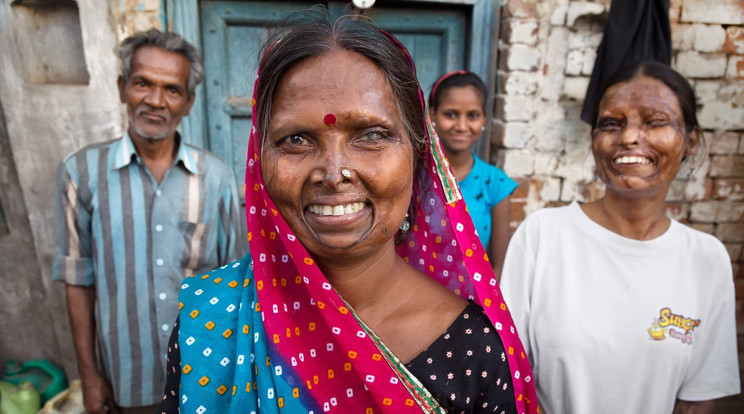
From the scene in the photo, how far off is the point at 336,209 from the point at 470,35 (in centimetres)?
236

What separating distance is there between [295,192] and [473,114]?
6.00 ft

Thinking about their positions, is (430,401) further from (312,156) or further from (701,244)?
(701,244)

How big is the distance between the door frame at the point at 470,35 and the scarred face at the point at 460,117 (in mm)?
460

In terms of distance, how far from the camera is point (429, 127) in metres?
1.27

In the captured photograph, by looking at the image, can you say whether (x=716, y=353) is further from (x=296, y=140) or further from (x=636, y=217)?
(x=296, y=140)

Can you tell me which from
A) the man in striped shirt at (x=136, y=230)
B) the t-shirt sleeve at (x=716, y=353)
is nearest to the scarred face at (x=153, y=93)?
the man in striped shirt at (x=136, y=230)

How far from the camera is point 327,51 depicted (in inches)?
43.3

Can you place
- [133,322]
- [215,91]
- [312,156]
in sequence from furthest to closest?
[215,91]
[133,322]
[312,156]

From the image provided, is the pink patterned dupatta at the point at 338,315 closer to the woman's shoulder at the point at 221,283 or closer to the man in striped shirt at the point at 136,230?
the woman's shoulder at the point at 221,283

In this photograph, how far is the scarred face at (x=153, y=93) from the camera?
7.19 ft

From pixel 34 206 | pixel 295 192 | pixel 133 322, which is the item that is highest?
pixel 295 192

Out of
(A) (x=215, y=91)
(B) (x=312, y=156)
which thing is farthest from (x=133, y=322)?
(B) (x=312, y=156)

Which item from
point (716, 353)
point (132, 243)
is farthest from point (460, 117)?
point (132, 243)

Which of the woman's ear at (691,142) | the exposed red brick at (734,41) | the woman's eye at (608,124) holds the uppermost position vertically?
the exposed red brick at (734,41)
